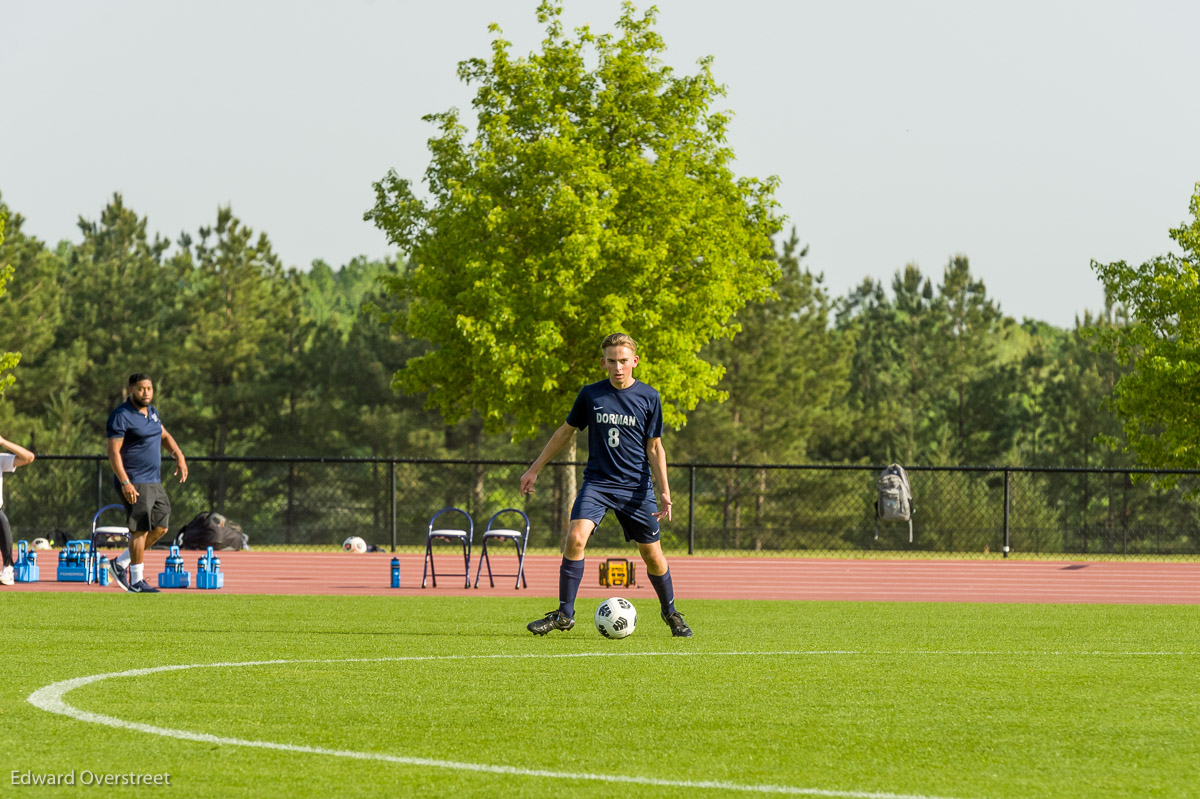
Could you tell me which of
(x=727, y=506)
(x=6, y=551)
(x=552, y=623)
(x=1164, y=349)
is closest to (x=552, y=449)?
(x=552, y=623)

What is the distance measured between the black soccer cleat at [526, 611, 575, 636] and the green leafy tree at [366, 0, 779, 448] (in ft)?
61.0

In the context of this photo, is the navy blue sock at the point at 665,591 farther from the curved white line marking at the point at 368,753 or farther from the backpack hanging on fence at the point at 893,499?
the backpack hanging on fence at the point at 893,499

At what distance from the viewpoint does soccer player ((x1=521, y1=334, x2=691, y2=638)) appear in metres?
10.5

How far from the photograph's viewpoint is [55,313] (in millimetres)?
48094

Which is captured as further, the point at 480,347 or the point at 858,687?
the point at 480,347

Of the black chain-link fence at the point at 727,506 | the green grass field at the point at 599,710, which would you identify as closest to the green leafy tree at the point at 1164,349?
the black chain-link fence at the point at 727,506

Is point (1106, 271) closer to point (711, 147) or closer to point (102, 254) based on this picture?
point (711, 147)

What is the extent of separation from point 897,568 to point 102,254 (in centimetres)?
3964

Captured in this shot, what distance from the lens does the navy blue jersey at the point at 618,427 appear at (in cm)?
1052

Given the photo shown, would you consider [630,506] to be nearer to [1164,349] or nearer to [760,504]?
[1164,349]

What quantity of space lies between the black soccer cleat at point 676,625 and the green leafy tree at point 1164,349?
2521 cm

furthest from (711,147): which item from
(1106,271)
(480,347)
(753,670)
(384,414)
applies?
(753,670)

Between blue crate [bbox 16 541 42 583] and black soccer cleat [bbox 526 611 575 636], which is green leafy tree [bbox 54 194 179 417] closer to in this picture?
blue crate [bbox 16 541 42 583]

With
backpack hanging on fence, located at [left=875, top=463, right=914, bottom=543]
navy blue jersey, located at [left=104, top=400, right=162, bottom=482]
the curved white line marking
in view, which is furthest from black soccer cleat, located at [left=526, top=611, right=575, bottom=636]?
backpack hanging on fence, located at [left=875, top=463, right=914, bottom=543]
